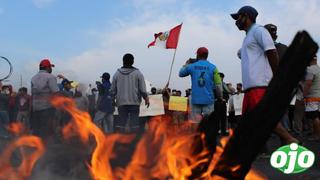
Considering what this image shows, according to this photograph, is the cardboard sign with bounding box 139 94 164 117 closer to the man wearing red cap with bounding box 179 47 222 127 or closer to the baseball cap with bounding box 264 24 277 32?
the man wearing red cap with bounding box 179 47 222 127

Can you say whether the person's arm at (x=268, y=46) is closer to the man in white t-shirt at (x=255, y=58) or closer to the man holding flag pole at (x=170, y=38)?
the man in white t-shirt at (x=255, y=58)

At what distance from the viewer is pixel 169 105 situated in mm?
14477

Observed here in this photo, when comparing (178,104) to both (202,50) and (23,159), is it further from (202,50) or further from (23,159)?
(23,159)

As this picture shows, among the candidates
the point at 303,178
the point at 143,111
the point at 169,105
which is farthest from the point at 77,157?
the point at 143,111

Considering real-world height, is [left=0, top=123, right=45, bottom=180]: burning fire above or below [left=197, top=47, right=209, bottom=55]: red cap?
below

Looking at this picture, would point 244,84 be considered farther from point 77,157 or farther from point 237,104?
point 237,104

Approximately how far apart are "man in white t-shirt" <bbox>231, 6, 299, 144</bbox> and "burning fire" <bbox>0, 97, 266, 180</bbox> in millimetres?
1168

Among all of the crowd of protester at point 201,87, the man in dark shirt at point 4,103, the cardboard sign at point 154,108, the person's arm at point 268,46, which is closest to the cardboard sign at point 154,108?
the cardboard sign at point 154,108

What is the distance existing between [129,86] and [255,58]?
4.03 m

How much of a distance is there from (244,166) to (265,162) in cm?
323

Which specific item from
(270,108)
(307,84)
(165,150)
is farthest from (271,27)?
(270,108)

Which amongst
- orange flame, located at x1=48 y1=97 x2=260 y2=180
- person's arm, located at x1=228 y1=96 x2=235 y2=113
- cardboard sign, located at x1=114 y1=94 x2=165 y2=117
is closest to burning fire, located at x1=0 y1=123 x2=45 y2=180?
orange flame, located at x1=48 y1=97 x2=260 y2=180

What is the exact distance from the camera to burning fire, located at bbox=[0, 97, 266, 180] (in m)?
4.34
